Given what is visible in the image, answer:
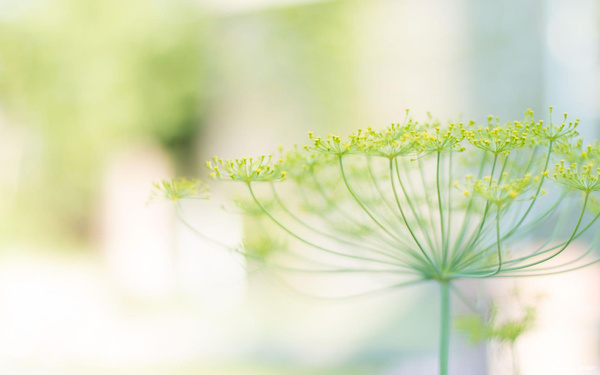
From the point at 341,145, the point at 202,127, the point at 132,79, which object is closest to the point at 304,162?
the point at 341,145

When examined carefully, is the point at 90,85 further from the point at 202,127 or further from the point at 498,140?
the point at 498,140

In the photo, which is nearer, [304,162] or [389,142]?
[389,142]

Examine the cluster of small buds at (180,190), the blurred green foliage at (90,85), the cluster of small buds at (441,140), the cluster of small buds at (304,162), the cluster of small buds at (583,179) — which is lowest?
the cluster of small buds at (180,190)

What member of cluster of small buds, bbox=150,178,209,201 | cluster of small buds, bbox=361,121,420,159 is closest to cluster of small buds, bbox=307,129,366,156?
cluster of small buds, bbox=361,121,420,159

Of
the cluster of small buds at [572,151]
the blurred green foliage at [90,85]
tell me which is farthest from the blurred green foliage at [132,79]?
the cluster of small buds at [572,151]

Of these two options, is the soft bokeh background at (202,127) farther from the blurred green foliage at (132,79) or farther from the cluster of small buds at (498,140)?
the cluster of small buds at (498,140)

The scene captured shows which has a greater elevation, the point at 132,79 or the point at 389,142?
the point at 132,79

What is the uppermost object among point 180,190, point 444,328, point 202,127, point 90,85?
point 90,85

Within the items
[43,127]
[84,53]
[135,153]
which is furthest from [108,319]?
[84,53]

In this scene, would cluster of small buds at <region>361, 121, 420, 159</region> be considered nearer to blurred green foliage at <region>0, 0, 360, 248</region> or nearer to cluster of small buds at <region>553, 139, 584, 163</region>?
cluster of small buds at <region>553, 139, 584, 163</region>

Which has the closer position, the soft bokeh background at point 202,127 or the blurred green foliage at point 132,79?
the soft bokeh background at point 202,127
